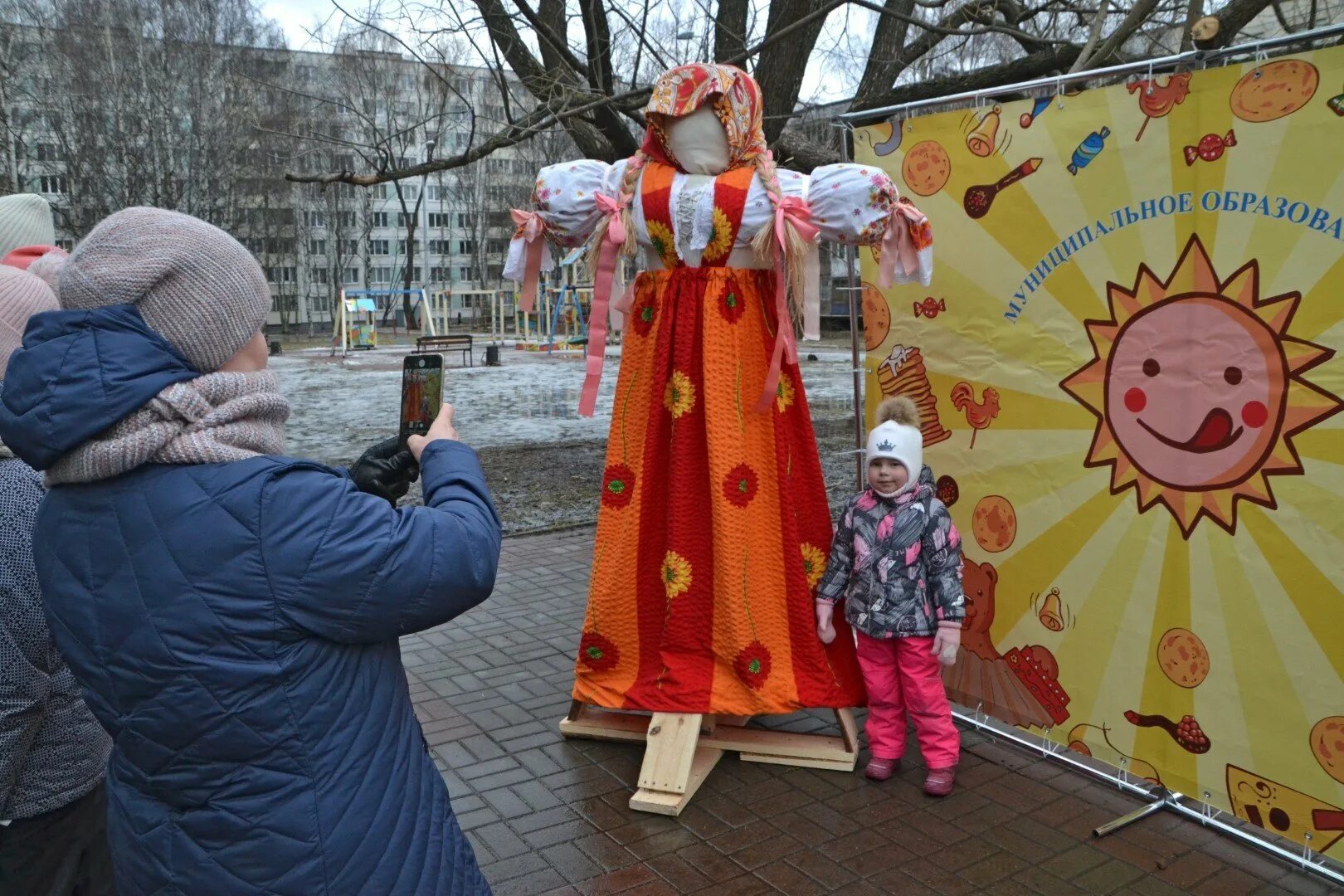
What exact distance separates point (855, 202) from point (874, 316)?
2.25 feet

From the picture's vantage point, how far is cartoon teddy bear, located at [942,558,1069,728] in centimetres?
366

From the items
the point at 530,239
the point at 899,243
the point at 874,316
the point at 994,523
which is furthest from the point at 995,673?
A: the point at 530,239

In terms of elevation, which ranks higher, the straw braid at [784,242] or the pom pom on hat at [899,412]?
the straw braid at [784,242]

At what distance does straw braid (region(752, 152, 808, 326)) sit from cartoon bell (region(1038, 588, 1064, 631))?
129 centimetres

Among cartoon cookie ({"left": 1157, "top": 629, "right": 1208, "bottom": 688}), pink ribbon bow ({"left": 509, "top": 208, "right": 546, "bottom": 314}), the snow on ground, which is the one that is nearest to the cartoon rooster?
cartoon cookie ({"left": 1157, "top": 629, "right": 1208, "bottom": 688})

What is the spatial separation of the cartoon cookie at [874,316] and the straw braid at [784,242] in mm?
544

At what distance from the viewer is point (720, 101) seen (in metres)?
3.59

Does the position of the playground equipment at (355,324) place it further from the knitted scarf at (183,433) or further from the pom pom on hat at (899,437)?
the knitted scarf at (183,433)

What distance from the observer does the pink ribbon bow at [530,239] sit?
3980 mm

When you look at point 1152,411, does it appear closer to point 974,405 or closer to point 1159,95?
point 974,405

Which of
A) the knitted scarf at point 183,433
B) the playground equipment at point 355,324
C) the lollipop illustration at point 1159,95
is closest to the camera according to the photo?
the knitted scarf at point 183,433

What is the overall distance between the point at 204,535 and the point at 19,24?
29.0 metres

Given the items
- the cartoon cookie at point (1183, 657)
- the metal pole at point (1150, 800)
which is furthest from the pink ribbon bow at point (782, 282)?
the metal pole at point (1150, 800)

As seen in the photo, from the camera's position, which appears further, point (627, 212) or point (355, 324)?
point (355, 324)
